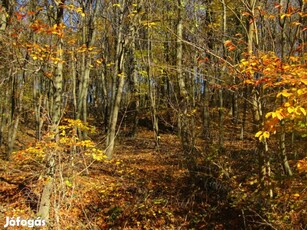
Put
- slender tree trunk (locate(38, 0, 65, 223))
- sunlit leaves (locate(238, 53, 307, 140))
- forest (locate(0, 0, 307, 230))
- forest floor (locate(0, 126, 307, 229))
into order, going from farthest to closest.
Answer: forest floor (locate(0, 126, 307, 229)) < slender tree trunk (locate(38, 0, 65, 223)) < forest (locate(0, 0, 307, 230)) < sunlit leaves (locate(238, 53, 307, 140))

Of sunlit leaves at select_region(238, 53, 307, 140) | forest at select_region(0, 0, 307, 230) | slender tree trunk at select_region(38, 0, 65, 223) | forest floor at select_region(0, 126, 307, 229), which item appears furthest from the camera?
forest floor at select_region(0, 126, 307, 229)

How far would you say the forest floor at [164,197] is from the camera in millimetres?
6583

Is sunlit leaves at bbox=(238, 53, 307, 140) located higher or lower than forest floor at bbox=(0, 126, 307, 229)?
higher

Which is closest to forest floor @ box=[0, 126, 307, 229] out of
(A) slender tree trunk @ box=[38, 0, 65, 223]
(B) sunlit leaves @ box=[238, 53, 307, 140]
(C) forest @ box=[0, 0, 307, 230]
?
(C) forest @ box=[0, 0, 307, 230]

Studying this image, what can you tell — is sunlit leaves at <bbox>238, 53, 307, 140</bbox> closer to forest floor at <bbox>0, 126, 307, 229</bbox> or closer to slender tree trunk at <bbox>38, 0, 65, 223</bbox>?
forest floor at <bbox>0, 126, 307, 229</bbox>

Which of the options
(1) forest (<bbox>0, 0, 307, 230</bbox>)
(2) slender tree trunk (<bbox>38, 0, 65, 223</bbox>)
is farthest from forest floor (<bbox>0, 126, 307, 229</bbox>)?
(2) slender tree trunk (<bbox>38, 0, 65, 223</bbox>)

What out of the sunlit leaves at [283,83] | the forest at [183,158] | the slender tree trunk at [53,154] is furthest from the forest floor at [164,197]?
the sunlit leaves at [283,83]

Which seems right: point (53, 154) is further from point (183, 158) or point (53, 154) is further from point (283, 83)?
point (183, 158)

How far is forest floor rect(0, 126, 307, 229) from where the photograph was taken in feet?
21.6

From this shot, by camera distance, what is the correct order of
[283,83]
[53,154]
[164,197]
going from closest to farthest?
[283,83] < [53,154] < [164,197]

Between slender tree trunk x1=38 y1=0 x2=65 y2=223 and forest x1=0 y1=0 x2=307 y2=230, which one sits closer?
forest x1=0 y1=0 x2=307 y2=230

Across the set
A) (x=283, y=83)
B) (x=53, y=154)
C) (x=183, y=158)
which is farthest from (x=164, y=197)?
(x=283, y=83)

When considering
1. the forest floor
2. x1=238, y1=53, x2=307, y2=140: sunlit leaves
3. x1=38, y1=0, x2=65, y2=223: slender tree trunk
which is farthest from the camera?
the forest floor

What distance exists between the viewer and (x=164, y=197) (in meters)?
8.48
